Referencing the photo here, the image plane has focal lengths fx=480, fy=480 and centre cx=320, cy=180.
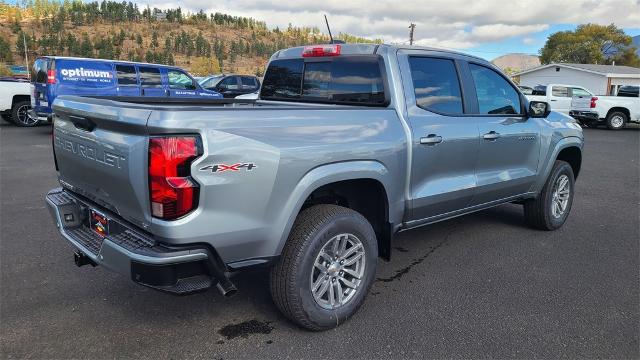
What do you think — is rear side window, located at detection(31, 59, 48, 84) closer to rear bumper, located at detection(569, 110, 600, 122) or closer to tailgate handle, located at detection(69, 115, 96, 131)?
tailgate handle, located at detection(69, 115, 96, 131)

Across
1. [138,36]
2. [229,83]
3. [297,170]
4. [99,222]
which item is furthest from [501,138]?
[138,36]

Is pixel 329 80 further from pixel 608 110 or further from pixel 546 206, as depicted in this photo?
pixel 608 110

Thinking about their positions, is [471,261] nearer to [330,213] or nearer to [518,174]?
[518,174]

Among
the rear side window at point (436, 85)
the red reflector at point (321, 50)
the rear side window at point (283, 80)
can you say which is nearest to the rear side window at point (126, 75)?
the rear side window at point (283, 80)

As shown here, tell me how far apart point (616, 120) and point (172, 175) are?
21.6 m

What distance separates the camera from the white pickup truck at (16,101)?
43.5 ft

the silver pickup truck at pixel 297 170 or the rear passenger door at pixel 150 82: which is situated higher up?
the rear passenger door at pixel 150 82

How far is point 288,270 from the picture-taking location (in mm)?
2877

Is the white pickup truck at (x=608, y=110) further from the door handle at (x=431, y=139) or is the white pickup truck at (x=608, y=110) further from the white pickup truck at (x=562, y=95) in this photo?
the door handle at (x=431, y=139)

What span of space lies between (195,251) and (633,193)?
7625mm

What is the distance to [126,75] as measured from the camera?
41.3ft

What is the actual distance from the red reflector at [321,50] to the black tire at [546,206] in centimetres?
283

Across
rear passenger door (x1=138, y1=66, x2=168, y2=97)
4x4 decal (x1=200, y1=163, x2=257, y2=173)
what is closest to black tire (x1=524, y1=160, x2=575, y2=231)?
4x4 decal (x1=200, y1=163, x2=257, y2=173)

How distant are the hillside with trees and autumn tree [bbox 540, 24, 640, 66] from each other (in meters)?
29.9
